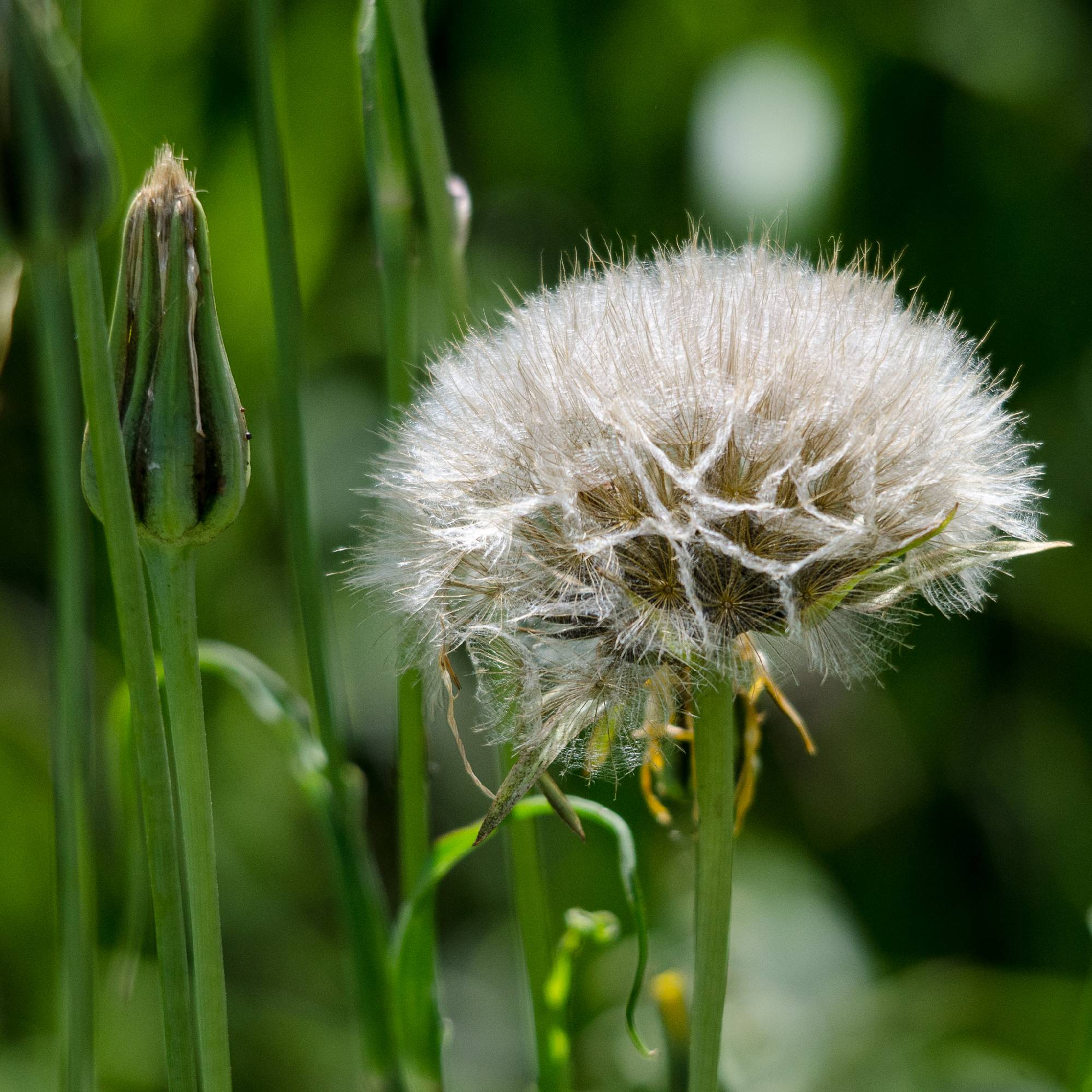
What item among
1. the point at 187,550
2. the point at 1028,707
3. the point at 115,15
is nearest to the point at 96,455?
the point at 187,550

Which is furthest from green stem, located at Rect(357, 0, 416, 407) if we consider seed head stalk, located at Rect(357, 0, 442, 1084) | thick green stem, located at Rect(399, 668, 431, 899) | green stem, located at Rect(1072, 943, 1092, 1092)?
green stem, located at Rect(1072, 943, 1092, 1092)

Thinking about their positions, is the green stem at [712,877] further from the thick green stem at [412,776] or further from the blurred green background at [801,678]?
the blurred green background at [801,678]

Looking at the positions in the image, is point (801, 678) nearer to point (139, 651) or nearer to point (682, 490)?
point (682, 490)

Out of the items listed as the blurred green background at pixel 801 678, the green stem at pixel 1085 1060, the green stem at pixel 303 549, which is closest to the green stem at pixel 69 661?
the green stem at pixel 303 549

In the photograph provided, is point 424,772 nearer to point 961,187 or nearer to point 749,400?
point 749,400

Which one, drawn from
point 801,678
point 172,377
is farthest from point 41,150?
point 801,678
